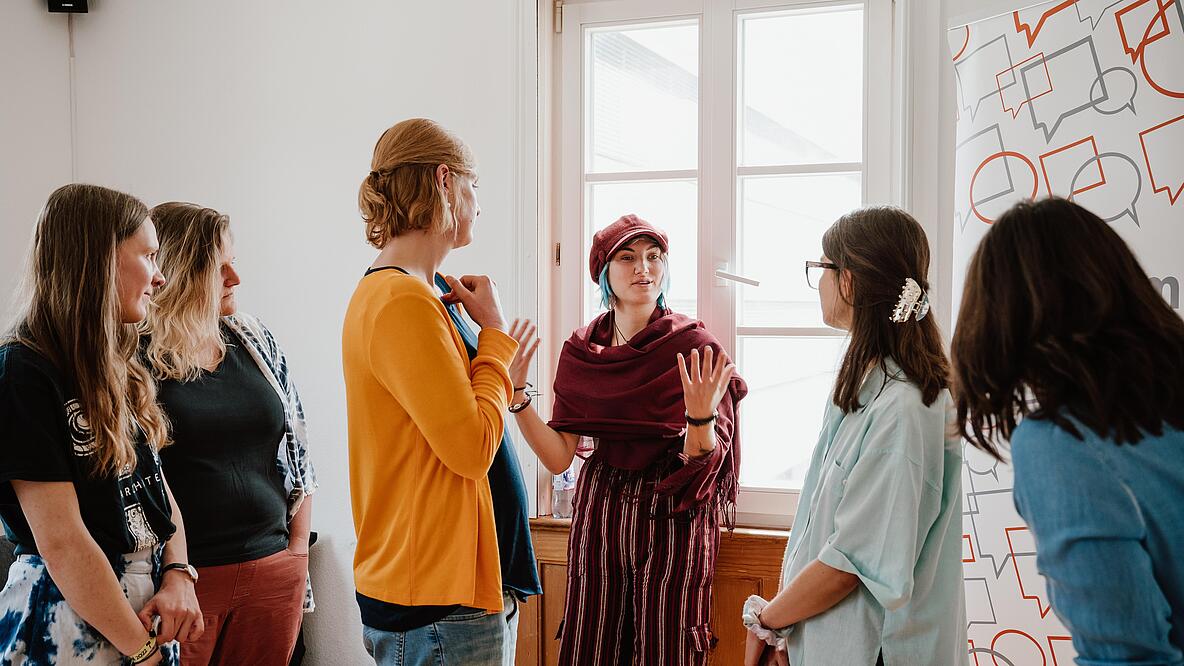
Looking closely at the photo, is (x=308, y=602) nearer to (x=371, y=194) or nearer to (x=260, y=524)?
(x=260, y=524)

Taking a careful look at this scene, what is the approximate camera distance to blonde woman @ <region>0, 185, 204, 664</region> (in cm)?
128

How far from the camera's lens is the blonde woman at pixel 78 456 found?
4.18 ft

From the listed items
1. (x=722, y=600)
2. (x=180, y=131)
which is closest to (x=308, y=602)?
(x=722, y=600)

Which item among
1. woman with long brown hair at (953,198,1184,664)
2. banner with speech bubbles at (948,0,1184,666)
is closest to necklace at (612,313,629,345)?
banner with speech bubbles at (948,0,1184,666)

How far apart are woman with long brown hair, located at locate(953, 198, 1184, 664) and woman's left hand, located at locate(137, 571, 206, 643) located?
1347 mm

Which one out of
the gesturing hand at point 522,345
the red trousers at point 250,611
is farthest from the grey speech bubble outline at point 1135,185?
the red trousers at point 250,611

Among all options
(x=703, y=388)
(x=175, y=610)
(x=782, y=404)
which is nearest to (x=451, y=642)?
(x=175, y=610)

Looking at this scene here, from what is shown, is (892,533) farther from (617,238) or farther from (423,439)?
(617,238)

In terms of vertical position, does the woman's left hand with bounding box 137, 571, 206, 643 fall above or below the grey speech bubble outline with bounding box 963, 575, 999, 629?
above

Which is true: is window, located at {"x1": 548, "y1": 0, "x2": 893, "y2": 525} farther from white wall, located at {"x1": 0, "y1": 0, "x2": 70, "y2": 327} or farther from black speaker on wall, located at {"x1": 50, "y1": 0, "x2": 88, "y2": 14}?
white wall, located at {"x1": 0, "y1": 0, "x2": 70, "y2": 327}

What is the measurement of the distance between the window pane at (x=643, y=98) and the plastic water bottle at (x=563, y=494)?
101 cm

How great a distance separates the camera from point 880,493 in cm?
134

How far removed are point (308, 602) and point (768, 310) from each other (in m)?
1.55

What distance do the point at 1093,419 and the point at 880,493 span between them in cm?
55
